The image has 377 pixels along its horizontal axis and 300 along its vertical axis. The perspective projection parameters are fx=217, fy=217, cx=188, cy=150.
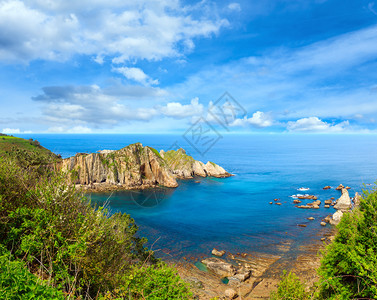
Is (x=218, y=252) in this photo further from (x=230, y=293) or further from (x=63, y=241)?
(x=63, y=241)

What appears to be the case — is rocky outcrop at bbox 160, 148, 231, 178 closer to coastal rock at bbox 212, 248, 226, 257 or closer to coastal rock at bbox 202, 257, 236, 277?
coastal rock at bbox 212, 248, 226, 257

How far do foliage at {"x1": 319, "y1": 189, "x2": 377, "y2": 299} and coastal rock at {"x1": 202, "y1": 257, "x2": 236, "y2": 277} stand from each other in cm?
1836

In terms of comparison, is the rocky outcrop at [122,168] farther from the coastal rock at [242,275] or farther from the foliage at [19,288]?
the foliage at [19,288]

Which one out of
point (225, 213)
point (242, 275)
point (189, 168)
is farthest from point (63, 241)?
point (189, 168)

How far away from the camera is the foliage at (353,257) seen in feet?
59.1

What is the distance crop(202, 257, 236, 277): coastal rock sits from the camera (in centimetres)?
3784

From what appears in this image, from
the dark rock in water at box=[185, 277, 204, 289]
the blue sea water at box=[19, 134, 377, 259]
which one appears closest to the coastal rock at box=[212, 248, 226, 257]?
the blue sea water at box=[19, 134, 377, 259]

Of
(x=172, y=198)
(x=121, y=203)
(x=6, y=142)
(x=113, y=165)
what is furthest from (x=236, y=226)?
(x=6, y=142)

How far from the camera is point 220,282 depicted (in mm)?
35844

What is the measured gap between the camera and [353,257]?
18.0m

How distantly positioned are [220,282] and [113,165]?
250 ft

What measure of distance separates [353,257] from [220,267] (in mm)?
25553

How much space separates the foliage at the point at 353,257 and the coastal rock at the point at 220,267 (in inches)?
723

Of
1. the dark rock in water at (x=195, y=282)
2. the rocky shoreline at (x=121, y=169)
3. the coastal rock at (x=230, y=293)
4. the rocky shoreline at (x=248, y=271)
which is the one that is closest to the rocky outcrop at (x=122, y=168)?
the rocky shoreline at (x=121, y=169)
